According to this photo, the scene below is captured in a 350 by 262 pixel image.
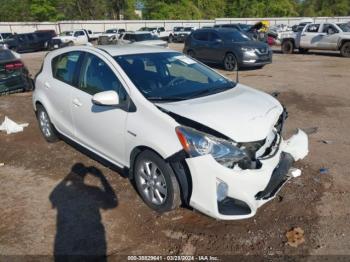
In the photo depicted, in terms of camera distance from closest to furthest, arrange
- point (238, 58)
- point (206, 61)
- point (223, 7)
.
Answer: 1. point (238, 58)
2. point (206, 61)
3. point (223, 7)

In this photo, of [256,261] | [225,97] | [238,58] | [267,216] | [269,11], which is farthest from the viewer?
[269,11]

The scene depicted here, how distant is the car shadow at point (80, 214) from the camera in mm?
3273

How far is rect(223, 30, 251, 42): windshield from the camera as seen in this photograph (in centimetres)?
1491

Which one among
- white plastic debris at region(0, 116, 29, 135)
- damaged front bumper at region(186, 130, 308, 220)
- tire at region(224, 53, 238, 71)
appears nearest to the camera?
damaged front bumper at region(186, 130, 308, 220)

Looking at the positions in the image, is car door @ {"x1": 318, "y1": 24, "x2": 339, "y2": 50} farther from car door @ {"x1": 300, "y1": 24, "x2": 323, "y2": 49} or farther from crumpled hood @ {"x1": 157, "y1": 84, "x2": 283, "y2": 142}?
crumpled hood @ {"x1": 157, "y1": 84, "x2": 283, "y2": 142}

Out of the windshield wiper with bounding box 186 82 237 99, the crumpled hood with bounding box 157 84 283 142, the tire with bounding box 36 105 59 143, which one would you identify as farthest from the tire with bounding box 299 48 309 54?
the crumpled hood with bounding box 157 84 283 142

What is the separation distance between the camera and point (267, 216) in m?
3.73

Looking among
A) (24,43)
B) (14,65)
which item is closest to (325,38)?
(14,65)

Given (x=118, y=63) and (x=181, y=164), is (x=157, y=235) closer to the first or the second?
(x=181, y=164)

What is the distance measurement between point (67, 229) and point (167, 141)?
1.34 meters

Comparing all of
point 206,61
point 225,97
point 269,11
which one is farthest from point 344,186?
point 269,11

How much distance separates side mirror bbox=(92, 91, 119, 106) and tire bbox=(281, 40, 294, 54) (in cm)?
1935

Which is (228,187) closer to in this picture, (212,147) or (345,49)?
(212,147)

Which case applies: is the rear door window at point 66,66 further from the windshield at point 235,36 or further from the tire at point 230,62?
the windshield at point 235,36
